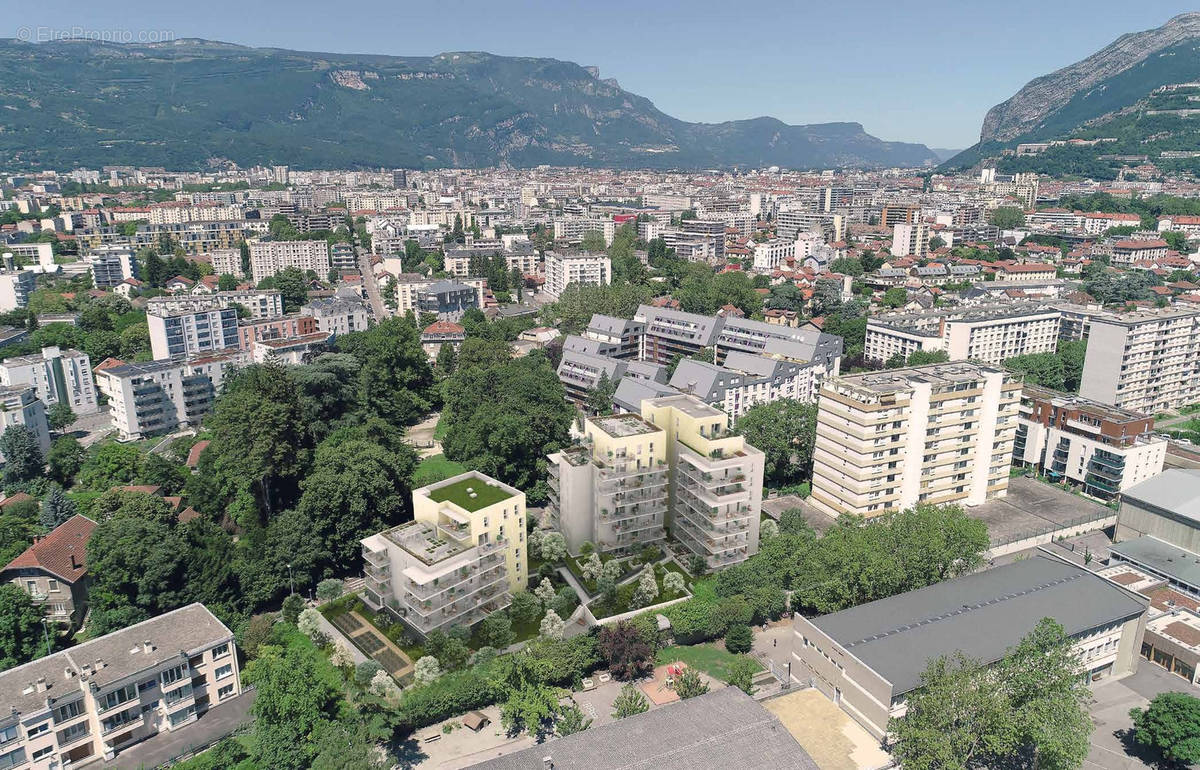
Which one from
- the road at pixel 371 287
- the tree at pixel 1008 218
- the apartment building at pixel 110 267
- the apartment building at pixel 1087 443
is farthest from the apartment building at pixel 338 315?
the tree at pixel 1008 218

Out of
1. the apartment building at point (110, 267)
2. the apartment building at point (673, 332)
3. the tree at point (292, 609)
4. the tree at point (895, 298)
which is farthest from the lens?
the apartment building at point (110, 267)

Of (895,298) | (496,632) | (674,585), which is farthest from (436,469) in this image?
(895,298)

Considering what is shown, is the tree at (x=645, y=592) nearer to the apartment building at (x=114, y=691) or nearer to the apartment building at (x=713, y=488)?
the apartment building at (x=713, y=488)

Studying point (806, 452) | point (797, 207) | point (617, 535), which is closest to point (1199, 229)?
point (797, 207)

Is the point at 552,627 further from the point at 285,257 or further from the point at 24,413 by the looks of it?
the point at 285,257

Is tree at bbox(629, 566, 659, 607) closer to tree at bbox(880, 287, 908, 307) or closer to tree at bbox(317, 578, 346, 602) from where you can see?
tree at bbox(317, 578, 346, 602)

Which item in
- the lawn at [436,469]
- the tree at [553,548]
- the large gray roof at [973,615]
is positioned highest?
the large gray roof at [973,615]

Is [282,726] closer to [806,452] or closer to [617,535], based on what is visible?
[617,535]
